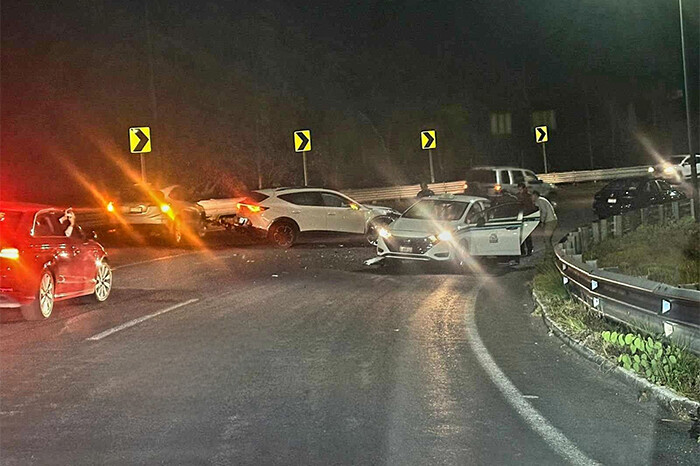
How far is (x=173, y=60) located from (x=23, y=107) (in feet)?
25.0

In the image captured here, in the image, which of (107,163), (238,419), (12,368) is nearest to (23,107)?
(107,163)

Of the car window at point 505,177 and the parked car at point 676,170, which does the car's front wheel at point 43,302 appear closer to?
the car window at point 505,177

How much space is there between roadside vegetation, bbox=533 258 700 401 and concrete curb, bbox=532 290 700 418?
6 cm

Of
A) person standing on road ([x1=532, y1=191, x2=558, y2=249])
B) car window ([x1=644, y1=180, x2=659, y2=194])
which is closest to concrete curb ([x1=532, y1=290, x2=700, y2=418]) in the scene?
person standing on road ([x1=532, y1=191, x2=558, y2=249])

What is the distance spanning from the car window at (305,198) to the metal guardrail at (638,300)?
1134 cm

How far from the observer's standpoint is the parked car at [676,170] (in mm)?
40422

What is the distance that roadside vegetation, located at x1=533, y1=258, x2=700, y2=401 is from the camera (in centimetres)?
752

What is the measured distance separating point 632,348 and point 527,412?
1.62 m

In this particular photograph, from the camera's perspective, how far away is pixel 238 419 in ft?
23.1

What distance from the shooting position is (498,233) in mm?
18500

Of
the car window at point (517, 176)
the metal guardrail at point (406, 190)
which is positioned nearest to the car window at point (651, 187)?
the car window at point (517, 176)

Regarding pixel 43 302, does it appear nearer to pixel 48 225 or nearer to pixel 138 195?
pixel 48 225

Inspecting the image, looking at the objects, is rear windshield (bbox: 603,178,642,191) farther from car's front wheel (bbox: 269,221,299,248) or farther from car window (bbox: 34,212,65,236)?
car window (bbox: 34,212,65,236)

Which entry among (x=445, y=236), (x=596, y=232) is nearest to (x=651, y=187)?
(x=596, y=232)
